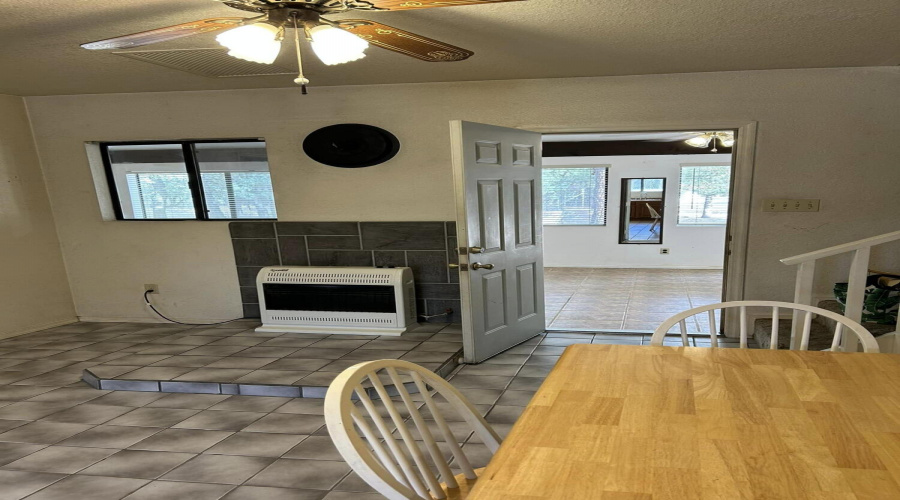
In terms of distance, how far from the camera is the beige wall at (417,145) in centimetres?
339

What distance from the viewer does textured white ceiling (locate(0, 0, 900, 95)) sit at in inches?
82.7

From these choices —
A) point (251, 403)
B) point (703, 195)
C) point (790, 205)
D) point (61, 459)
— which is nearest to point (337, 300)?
point (251, 403)

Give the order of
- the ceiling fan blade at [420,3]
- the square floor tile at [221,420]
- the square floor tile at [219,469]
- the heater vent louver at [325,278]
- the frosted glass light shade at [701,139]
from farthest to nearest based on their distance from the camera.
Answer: the frosted glass light shade at [701,139] → the heater vent louver at [325,278] → the square floor tile at [221,420] → the square floor tile at [219,469] → the ceiling fan blade at [420,3]

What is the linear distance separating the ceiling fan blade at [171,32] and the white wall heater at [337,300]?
7.92 feet

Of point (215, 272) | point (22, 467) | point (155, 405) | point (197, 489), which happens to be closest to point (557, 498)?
point (197, 489)

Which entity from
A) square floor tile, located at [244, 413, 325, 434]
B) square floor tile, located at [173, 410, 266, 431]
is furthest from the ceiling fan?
square floor tile, located at [173, 410, 266, 431]

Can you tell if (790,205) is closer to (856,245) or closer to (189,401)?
(856,245)

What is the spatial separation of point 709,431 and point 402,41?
5.30ft

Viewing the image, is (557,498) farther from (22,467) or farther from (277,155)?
(277,155)

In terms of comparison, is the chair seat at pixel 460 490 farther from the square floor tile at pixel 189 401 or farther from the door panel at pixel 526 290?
the door panel at pixel 526 290

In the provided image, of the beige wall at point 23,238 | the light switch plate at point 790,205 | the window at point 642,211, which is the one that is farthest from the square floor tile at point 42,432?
the window at point 642,211

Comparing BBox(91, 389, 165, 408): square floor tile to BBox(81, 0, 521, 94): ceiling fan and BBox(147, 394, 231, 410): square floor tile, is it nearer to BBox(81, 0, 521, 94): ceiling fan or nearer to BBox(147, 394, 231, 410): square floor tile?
BBox(147, 394, 231, 410): square floor tile

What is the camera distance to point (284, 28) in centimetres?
172

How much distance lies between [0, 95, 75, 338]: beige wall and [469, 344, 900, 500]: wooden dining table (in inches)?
196
